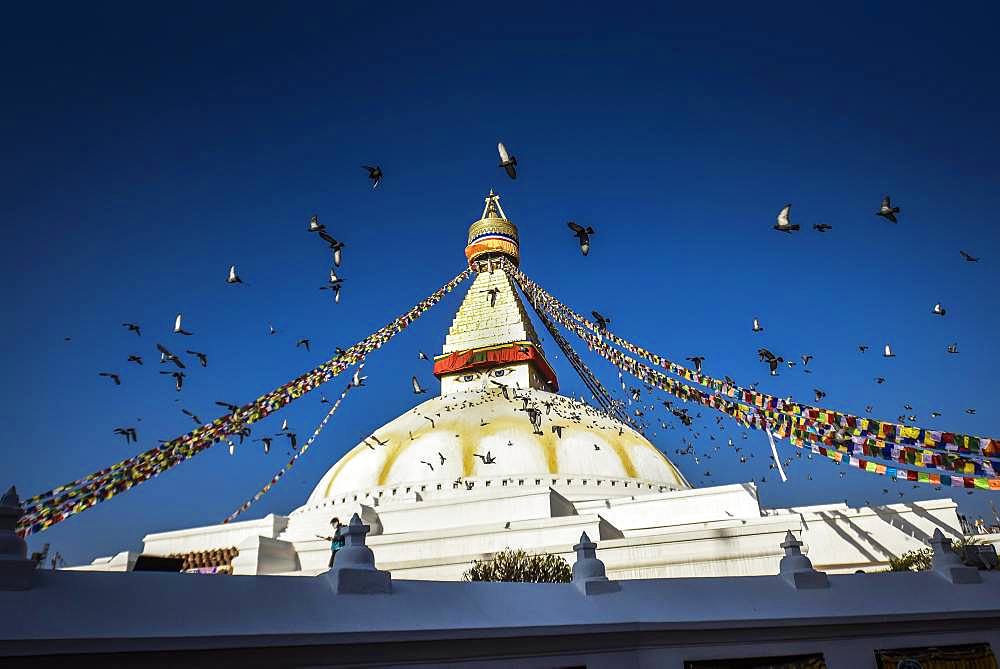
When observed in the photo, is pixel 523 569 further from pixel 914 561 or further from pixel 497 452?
pixel 497 452

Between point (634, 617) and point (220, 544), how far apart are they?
15.1 meters

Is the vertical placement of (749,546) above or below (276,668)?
above

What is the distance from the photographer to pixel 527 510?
626 inches

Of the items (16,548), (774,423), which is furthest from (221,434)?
(774,423)

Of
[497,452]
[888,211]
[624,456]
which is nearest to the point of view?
[888,211]

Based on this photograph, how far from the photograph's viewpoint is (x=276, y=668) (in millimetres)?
4645

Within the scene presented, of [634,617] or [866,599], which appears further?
[866,599]

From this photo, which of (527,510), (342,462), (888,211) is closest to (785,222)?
(888,211)

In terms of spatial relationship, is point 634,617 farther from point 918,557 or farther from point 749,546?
point 918,557

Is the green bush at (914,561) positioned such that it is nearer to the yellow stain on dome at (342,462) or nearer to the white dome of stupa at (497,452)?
the white dome of stupa at (497,452)

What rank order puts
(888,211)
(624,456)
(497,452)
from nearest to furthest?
(888,211)
(497,452)
(624,456)

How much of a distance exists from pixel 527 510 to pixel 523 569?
3.99 m

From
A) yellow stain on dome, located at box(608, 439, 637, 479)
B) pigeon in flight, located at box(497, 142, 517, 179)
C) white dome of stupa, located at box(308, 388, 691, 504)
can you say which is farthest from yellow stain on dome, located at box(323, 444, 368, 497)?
pigeon in flight, located at box(497, 142, 517, 179)

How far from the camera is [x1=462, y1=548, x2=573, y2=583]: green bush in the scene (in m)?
11.7
